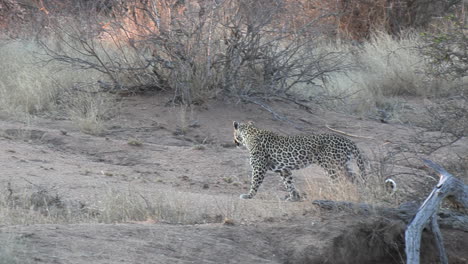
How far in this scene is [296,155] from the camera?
930cm

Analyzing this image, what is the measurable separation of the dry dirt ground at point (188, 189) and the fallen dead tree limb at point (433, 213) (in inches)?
25.4

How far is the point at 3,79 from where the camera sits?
13617 millimetres

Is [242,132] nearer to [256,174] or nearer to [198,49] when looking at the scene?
[256,174]

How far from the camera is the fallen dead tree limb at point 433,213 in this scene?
527cm

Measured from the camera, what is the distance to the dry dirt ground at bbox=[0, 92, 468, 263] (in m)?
5.52

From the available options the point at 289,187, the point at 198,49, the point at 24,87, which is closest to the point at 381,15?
the point at 198,49

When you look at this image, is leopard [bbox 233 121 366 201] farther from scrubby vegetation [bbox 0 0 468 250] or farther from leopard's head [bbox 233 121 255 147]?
scrubby vegetation [bbox 0 0 468 250]

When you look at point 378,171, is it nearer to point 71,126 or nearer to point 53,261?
Result: point 53,261

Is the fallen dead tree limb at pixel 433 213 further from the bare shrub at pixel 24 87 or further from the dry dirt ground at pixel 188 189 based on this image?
Result: the bare shrub at pixel 24 87

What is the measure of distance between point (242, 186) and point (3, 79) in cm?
592

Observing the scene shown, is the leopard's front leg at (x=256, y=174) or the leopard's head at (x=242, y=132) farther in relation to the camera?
the leopard's head at (x=242, y=132)

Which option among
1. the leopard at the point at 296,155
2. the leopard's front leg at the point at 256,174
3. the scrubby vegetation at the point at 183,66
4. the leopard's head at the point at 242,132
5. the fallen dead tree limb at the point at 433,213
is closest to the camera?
the fallen dead tree limb at the point at 433,213

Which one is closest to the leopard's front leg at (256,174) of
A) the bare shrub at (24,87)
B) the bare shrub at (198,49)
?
the bare shrub at (198,49)

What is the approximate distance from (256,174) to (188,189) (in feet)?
3.15
